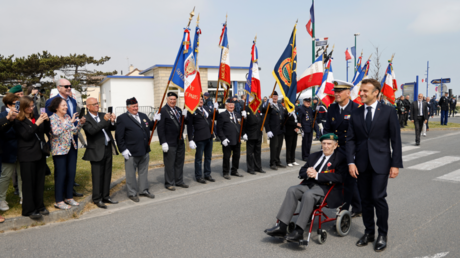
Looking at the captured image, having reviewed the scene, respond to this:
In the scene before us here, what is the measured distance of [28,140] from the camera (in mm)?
5336

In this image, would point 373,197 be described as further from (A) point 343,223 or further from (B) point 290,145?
(B) point 290,145

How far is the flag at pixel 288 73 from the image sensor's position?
9.19 meters

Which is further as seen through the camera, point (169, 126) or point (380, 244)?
point (169, 126)

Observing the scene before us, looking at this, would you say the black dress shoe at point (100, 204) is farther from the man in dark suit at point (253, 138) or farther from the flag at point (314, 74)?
the flag at point (314, 74)

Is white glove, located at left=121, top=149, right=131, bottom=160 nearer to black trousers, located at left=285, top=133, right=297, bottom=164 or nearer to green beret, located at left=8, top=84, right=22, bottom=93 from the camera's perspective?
green beret, located at left=8, top=84, right=22, bottom=93

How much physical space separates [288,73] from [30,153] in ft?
21.5

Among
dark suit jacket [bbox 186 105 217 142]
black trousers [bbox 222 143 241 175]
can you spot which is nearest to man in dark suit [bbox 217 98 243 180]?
black trousers [bbox 222 143 241 175]

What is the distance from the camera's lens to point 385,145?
170 inches

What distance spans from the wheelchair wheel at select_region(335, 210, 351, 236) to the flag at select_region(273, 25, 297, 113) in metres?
4.69

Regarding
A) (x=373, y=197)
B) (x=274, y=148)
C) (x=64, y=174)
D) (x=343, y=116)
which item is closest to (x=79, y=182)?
(x=64, y=174)

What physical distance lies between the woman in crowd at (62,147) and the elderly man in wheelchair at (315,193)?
3818 millimetres

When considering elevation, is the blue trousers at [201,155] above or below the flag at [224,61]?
below

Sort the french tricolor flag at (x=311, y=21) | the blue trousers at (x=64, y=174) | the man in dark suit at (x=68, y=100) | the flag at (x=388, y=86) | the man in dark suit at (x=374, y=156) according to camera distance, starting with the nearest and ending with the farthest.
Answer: the man in dark suit at (x=374, y=156)
the blue trousers at (x=64, y=174)
the man in dark suit at (x=68, y=100)
the flag at (x=388, y=86)
the french tricolor flag at (x=311, y=21)

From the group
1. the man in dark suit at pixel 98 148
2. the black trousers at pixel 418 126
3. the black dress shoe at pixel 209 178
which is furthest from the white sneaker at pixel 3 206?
the black trousers at pixel 418 126
